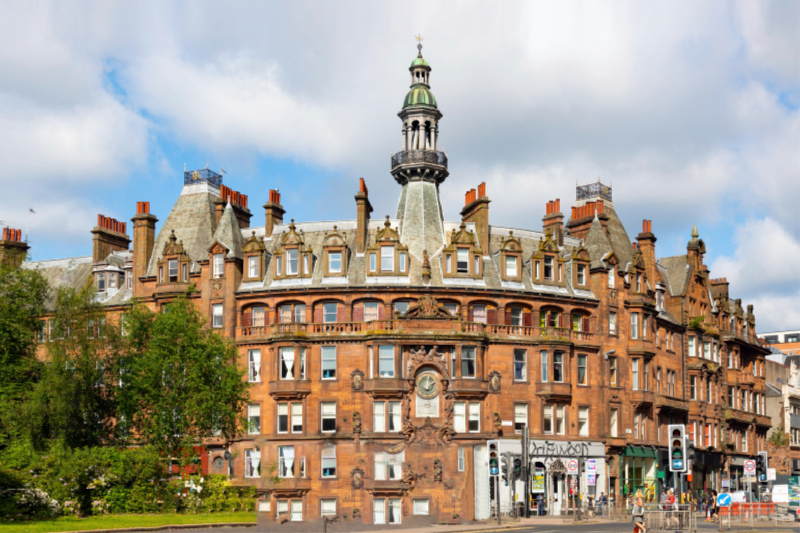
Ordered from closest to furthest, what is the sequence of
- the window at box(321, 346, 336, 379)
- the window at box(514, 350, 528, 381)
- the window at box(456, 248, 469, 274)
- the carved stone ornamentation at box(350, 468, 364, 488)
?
the carved stone ornamentation at box(350, 468, 364, 488)
the window at box(321, 346, 336, 379)
the window at box(514, 350, 528, 381)
the window at box(456, 248, 469, 274)

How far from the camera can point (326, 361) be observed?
64250 mm

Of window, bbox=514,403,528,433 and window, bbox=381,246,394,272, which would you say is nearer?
window, bbox=514,403,528,433

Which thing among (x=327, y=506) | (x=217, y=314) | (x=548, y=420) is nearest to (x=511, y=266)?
(x=548, y=420)

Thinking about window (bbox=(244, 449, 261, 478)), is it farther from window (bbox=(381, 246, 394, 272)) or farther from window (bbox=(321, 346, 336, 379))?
window (bbox=(381, 246, 394, 272))

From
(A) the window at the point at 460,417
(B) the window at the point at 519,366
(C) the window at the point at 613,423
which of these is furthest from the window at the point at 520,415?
(C) the window at the point at 613,423

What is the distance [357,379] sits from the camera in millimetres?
63219

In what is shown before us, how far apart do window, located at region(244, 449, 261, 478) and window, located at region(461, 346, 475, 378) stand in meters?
14.7

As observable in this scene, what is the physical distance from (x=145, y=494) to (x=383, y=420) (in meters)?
17.6

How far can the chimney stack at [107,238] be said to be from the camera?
7694 centimetres

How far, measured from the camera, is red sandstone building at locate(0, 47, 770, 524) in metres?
62.2

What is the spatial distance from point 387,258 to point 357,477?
587 inches

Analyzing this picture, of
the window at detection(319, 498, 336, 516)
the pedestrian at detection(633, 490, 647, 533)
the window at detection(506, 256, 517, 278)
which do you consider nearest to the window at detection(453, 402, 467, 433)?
the window at detection(319, 498, 336, 516)

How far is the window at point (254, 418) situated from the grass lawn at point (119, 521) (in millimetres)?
12981

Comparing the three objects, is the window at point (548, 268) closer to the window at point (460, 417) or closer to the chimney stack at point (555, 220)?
the chimney stack at point (555, 220)
